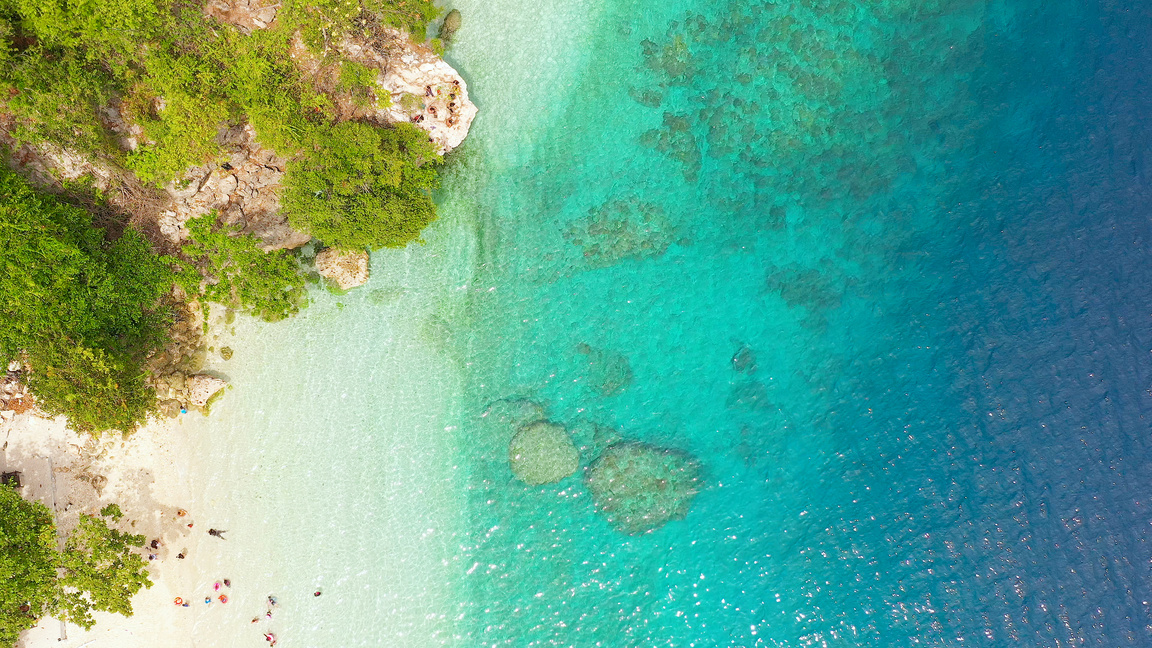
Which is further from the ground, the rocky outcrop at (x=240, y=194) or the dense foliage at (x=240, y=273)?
the rocky outcrop at (x=240, y=194)

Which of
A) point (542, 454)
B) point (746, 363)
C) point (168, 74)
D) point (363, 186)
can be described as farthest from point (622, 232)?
point (168, 74)

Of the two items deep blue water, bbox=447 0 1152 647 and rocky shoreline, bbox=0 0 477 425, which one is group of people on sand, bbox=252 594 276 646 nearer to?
deep blue water, bbox=447 0 1152 647

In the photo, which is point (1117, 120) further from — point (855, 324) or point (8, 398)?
point (8, 398)

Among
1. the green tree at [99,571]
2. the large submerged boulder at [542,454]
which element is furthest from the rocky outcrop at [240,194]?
the large submerged boulder at [542,454]

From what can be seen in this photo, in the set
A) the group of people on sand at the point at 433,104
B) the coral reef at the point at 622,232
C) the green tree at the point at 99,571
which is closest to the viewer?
the green tree at the point at 99,571

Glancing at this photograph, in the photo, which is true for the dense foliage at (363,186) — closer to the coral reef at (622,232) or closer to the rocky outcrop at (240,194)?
the rocky outcrop at (240,194)

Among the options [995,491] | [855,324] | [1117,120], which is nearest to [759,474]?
[855,324]

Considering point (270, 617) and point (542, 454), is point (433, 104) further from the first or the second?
point (270, 617)

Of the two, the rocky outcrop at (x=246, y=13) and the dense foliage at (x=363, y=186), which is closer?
the rocky outcrop at (x=246, y=13)
